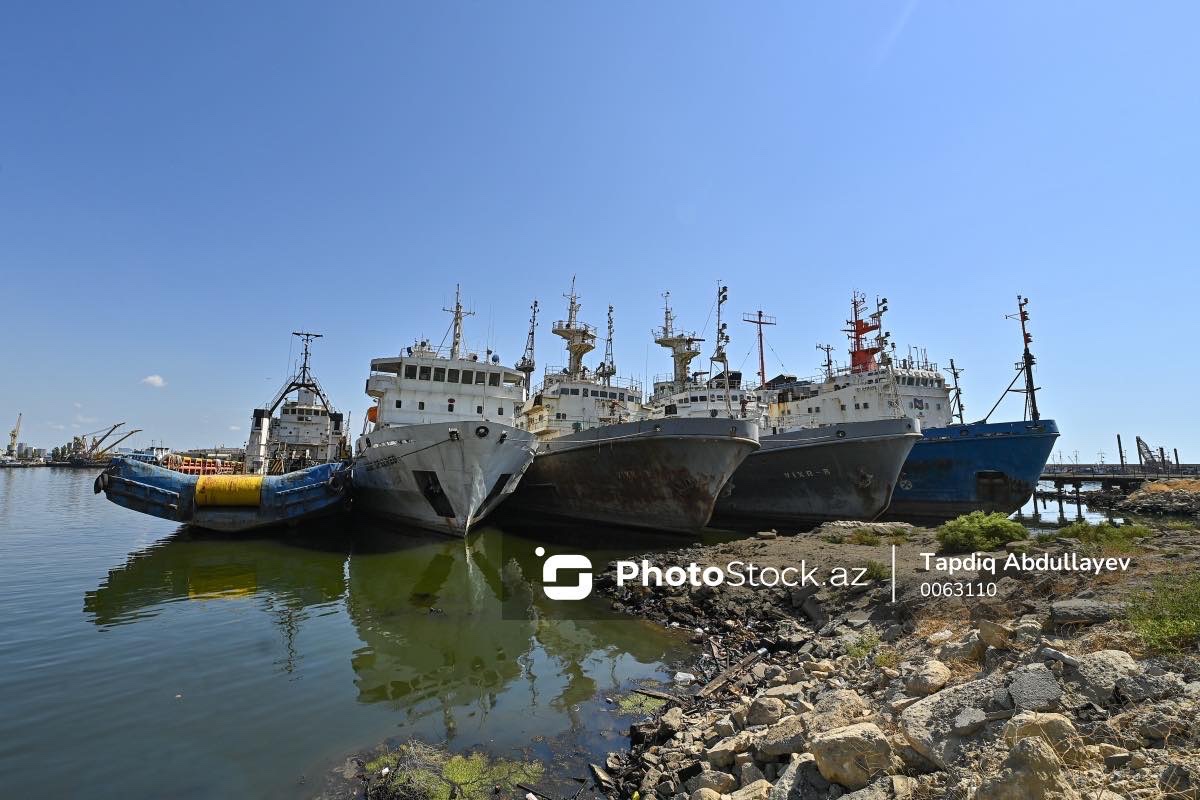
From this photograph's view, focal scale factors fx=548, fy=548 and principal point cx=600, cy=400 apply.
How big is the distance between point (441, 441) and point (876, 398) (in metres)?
22.4

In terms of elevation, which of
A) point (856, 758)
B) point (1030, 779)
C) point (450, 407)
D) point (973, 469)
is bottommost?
point (856, 758)

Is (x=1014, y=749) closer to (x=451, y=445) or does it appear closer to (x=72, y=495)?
(x=451, y=445)

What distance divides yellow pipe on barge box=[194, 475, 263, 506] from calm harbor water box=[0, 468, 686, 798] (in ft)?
12.3

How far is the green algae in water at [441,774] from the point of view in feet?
17.2

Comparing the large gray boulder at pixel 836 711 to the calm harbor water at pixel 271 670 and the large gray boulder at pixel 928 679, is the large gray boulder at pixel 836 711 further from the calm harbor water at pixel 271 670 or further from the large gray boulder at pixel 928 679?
the calm harbor water at pixel 271 670

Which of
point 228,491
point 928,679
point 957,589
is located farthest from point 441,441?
point 928,679

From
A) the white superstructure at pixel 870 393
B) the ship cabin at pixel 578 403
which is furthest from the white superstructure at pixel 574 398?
the white superstructure at pixel 870 393

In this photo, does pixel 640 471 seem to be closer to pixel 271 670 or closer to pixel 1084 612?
pixel 271 670

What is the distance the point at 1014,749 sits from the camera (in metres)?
3.13

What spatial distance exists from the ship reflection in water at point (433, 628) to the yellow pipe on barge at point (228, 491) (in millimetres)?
1664

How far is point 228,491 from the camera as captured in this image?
19.4m

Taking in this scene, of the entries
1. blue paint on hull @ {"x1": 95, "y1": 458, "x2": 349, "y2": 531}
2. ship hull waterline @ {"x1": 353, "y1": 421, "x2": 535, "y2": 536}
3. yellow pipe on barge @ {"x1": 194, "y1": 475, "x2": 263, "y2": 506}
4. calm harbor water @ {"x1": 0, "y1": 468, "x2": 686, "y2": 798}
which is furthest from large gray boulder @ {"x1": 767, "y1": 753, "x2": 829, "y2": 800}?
yellow pipe on barge @ {"x1": 194, "y1": 475, "x2": 263, "y2": 506}

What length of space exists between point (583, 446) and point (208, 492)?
13.3 m

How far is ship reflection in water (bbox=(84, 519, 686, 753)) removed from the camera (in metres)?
7.05
